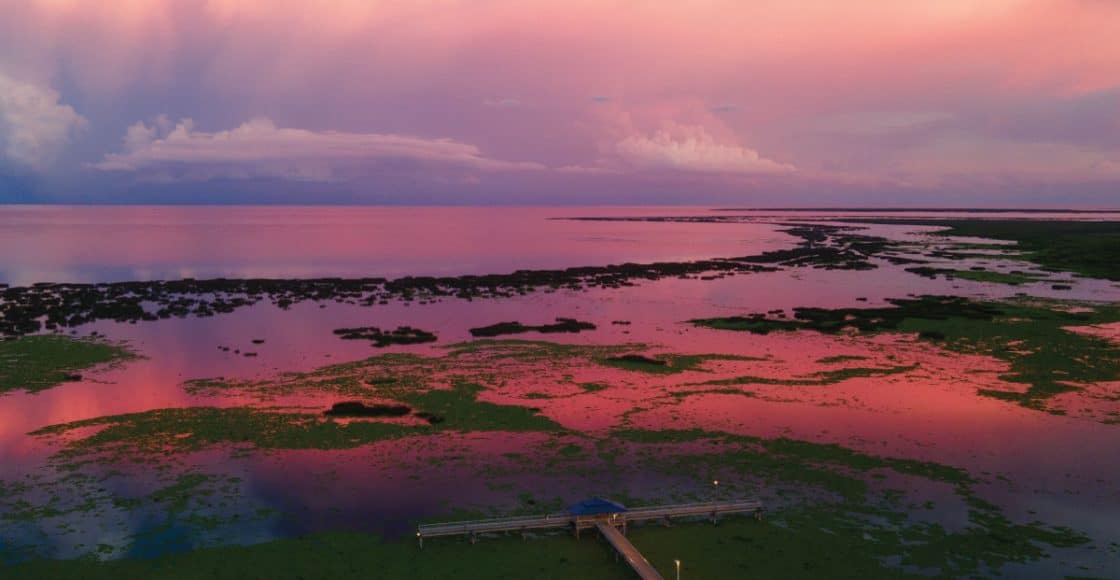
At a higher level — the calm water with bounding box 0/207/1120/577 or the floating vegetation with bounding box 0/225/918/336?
the floating vegetation with bounding box 0/225/918/336

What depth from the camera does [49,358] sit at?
41875 mm

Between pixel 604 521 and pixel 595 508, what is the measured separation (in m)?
0.46

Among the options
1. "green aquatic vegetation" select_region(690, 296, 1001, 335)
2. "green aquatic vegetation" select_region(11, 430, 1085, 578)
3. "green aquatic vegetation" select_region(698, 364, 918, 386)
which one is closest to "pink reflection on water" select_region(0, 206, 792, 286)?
"green aquatic vegetation" select_region(690, 296, 1001, 335)

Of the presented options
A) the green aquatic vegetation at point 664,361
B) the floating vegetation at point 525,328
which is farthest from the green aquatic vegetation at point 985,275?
the floating vegetation at point 525,328

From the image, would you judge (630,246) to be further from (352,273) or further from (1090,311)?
(1090,311)

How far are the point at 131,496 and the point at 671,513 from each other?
1780 centimetres

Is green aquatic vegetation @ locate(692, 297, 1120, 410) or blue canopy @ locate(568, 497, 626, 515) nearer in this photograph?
blue canopy @ locate(568, 497, 626, 515)

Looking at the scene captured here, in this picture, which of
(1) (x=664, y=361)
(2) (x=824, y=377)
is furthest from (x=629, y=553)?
(1) (x=664, y=361)

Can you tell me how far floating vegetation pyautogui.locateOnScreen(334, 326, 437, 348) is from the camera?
160 feet

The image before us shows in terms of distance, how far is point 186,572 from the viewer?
60.6 ft

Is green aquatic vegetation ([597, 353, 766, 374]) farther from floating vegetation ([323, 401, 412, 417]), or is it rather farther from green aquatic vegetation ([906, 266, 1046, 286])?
green aquatic vegetation ([906, 266, 1046, 286])

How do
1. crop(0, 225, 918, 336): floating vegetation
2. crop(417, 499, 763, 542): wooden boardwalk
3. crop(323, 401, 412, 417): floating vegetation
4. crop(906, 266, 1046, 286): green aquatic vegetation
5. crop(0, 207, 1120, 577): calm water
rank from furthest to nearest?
crop(906, 266, 1046, 286): green aquatic vegetation
crop(0, 225, 918, 336): floating vegetation
crop(323, 401, 412, 417): floating vegetation
crop(0, 207, 1120, 577): calm water
crop(417, 499, 763, 542): wooden boardwalk

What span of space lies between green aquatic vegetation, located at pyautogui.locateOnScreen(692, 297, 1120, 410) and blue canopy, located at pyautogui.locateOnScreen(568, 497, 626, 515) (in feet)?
76.6

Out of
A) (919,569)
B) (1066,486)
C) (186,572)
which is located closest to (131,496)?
(186,572)
